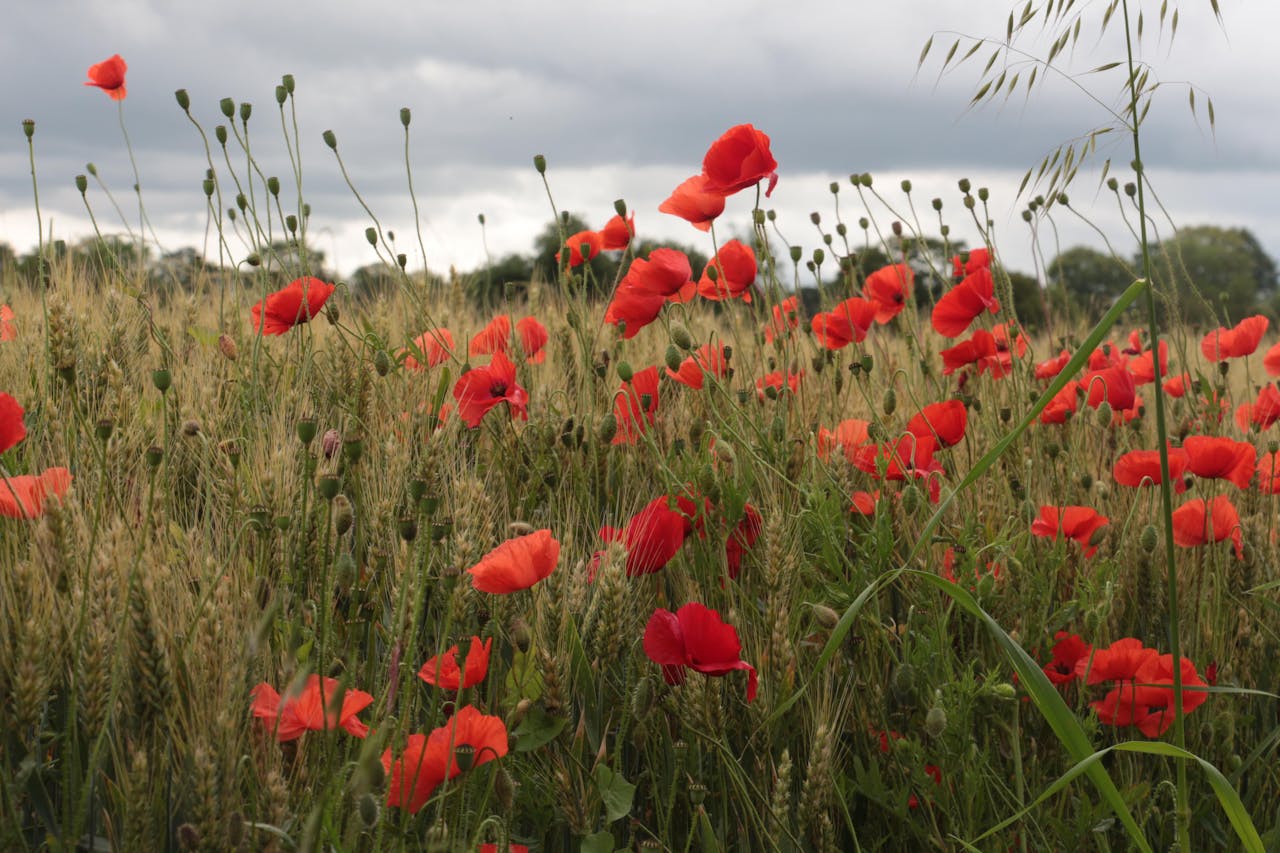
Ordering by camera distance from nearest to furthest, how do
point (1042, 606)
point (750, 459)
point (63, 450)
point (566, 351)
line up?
point (1042, 606)
point (63, 450)
point (750, 459)
point (566, 351)

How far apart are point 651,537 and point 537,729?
1.19 feet

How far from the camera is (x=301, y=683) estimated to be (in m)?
0.66

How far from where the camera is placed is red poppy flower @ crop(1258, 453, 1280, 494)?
214 cm

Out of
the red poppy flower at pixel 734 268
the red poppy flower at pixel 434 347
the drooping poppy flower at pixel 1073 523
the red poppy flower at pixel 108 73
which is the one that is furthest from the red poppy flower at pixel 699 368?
the red poppy flower at pixel 108 73

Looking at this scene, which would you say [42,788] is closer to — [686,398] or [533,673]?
[533,673]

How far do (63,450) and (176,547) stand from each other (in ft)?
1.01

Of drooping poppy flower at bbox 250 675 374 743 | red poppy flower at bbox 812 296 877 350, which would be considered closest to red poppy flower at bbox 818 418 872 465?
red poppy flower at bbox 812 296 877 350

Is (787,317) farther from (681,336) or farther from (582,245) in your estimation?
(681,336)

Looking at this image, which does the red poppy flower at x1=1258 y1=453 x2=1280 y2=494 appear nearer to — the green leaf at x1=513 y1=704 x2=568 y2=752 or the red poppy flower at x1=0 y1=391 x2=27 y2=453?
the green leaf at x1=513 y1=704 x2=568 y2=752

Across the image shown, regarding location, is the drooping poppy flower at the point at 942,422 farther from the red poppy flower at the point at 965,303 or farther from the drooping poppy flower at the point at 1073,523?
the red poppy flower at the point at 965,303

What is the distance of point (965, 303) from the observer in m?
2.45

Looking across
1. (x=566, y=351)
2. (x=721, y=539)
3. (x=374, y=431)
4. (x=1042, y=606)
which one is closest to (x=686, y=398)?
(x=566, y=351)

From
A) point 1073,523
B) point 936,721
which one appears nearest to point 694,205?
point 1073,523

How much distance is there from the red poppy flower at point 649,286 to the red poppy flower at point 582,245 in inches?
13.0
